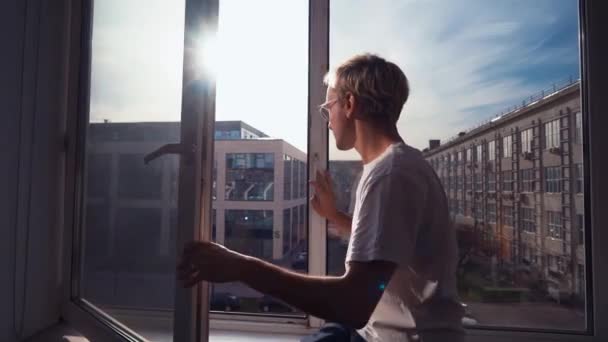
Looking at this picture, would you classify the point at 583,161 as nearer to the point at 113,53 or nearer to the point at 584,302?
the point at 584,302

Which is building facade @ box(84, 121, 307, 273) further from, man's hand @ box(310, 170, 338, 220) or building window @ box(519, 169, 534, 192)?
building window @ box(519, 169, 534, 192)

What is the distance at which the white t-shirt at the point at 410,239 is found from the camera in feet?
2.56

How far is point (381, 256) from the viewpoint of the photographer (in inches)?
29.4

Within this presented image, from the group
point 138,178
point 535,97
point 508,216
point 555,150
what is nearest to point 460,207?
point 508,216

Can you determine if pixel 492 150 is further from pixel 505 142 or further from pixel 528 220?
pixel 528 220

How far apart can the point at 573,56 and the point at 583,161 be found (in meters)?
0.39

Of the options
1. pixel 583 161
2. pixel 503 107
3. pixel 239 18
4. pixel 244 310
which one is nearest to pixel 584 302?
pixel 583 161

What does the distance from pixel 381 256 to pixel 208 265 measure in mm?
374

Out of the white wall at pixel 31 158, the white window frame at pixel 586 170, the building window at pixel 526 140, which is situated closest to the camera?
the white wall at pixel 31 158

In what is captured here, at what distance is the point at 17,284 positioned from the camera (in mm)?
1234

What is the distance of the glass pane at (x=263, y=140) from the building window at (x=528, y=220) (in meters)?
0.82

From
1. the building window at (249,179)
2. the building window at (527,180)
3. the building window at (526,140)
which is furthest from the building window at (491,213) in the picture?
the building window at (249,179)

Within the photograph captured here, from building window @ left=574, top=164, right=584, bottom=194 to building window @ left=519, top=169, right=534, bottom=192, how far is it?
5.6 inches

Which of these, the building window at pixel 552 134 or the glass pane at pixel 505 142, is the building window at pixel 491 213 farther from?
the building window at pixel 552 134
